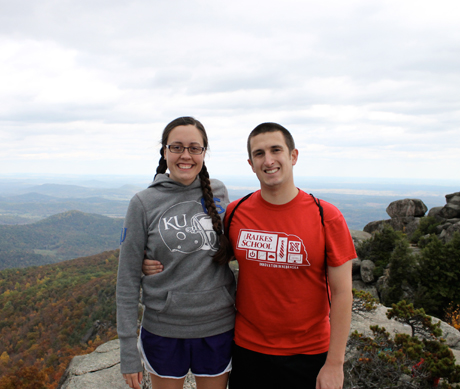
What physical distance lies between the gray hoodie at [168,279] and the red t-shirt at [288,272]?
285mm

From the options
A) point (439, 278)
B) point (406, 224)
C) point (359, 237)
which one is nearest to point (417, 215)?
point (406, 224)

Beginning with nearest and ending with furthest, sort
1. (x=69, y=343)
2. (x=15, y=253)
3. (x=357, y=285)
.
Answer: (x=357, y=285) → (x=69, y=343) → (x=15, y=253)

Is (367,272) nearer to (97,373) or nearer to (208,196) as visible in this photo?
(97,373)

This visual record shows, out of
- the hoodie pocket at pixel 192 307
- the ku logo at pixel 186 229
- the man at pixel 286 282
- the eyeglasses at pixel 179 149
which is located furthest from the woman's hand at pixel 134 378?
the eyeglasses at pixel 179 149

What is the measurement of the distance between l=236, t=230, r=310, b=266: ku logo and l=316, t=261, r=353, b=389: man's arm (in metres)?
0.30

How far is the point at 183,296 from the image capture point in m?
2.75

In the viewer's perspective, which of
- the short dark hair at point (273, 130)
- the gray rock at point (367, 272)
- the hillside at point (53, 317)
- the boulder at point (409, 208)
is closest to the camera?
the short dark hair at point (273, 130)

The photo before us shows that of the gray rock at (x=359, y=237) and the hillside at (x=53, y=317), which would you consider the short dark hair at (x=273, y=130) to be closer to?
the gray rock at (x=359, y=237)

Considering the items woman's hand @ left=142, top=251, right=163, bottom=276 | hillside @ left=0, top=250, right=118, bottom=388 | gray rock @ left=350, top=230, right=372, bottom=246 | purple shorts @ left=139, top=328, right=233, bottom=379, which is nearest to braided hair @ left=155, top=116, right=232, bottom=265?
woman's hand @ left=142, top=251, right=163, bottom=276

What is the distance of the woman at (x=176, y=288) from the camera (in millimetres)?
2760

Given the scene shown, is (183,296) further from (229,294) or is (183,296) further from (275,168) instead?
(275,168)

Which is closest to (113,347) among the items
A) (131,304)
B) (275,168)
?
(131,304)

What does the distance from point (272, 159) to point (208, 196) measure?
2.30ft

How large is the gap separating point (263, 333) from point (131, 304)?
1213 millimetres
